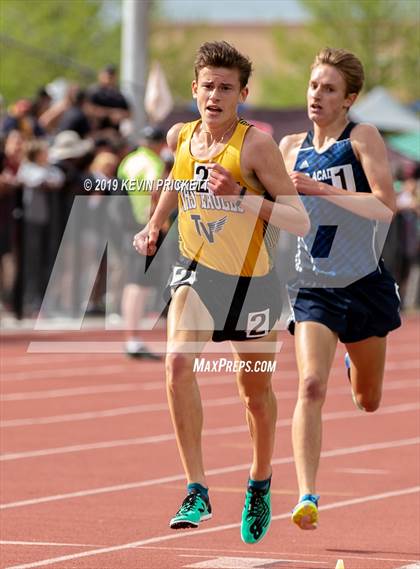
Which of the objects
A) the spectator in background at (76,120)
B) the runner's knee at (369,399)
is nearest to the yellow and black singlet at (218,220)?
the runner's knee at (369,399)

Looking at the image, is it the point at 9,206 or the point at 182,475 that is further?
the point at 9,206

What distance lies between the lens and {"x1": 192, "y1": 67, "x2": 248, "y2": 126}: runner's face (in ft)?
24.6

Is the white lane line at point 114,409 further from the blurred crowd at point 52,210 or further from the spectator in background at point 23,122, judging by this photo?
the spectator in background at point 23,122

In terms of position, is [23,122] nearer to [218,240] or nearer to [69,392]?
[69,392]

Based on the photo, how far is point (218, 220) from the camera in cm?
Answer: 758

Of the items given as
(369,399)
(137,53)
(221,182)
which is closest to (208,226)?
(221,182)

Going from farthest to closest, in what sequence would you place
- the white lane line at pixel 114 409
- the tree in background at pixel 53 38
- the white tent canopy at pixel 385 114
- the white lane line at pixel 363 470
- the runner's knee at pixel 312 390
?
the tree in background at pixel 53 38 → the white tent canopy at pixel 385 114 → the white lane line at pixel 114 409 → the white lane line at pixel 363 470 → the runner's knee at pixel 312 390

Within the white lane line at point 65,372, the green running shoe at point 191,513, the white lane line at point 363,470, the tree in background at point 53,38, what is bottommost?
the white lane line at point 65,372

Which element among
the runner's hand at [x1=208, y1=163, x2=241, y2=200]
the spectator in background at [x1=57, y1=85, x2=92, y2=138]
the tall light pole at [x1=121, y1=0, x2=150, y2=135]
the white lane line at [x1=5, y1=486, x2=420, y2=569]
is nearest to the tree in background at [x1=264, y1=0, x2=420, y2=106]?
the tall light pole at [x1=121, y1=0, x2=150, y2=135]

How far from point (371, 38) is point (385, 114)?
2354cm

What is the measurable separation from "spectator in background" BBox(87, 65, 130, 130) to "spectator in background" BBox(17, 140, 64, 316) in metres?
2.39

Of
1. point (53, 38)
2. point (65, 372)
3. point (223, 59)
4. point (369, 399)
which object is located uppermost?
point (53, 38)

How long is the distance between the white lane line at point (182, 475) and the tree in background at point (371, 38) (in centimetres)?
4243

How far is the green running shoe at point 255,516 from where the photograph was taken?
7840mm
